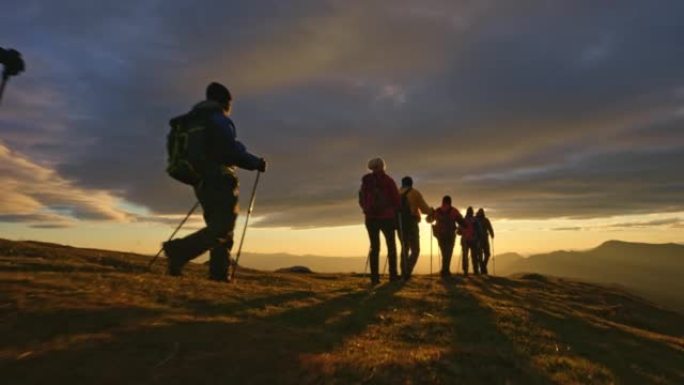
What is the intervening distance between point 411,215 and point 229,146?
1108cm

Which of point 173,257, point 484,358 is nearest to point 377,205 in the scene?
point 173,257

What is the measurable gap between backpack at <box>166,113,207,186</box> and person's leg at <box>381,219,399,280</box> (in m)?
7.27

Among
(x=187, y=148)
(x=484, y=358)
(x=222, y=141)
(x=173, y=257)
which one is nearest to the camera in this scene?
(x=484, y=358)

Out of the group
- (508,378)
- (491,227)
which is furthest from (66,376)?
(491,227)

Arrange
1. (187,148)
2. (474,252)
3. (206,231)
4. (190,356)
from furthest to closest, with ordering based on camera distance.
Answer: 1. (474,252)
2. (206,231)
3. (187,148)
4. (190,356)

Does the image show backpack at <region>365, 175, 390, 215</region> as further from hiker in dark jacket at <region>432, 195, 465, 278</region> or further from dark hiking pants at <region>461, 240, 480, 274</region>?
dark hiking pants at <region>461, 240, 480, 274</region>

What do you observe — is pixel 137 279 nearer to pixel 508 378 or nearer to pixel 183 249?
pixel 183 249

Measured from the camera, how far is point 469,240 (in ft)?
95.8

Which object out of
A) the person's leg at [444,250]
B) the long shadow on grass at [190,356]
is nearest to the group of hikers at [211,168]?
the long shadow on grass at [190,356]

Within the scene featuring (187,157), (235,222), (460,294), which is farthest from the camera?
(460,294)

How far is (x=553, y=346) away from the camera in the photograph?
360 inches

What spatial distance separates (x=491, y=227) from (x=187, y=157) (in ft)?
79.5

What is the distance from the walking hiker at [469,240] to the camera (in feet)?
94.7

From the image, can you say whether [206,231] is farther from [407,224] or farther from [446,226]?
[446,226]
